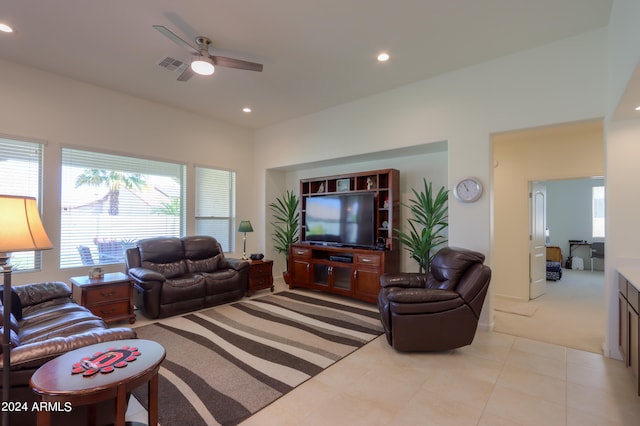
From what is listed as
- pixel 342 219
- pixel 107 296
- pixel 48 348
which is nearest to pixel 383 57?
pixel 342 219

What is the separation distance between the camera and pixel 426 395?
2336mm

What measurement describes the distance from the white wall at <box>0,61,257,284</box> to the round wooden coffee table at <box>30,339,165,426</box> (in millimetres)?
3262

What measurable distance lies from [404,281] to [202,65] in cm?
329

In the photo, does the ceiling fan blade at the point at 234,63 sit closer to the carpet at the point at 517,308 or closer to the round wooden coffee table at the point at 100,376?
the round wooden coffee table at the point at 100,376

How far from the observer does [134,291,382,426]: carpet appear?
2.23 meters

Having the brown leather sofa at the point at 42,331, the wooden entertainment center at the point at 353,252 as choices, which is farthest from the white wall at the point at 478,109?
the brown leather sofa at the point at 42,331

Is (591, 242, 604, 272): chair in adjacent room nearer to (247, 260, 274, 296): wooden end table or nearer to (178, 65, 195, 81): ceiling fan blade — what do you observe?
(247, 260, 274, 296): wooden end table

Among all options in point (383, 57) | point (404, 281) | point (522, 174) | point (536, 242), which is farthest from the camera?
point (536, 242)

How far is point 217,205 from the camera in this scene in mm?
6074

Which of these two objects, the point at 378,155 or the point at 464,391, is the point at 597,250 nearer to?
the point at 378,155

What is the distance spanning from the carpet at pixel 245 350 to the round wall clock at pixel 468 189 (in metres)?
1.95

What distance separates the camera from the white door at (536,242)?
5113 mm

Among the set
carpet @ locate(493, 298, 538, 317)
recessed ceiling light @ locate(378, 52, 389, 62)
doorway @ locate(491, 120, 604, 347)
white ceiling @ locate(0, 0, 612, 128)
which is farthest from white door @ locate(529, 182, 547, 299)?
recessed ceiling light @ locate(378, 52, 389, 62)

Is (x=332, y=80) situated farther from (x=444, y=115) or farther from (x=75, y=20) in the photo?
(x=75, y=20)
